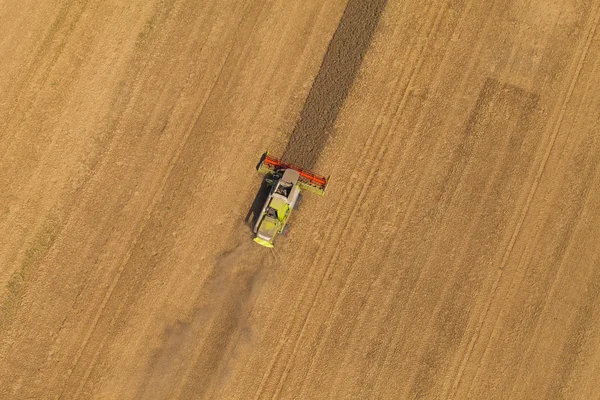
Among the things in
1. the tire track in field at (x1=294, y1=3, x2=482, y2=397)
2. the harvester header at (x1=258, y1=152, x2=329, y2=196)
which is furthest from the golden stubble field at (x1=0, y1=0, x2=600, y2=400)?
the harvester header at (x1=258, y1=152, x2=329, y2=196)

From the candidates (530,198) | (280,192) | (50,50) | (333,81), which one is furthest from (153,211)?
(530,198)

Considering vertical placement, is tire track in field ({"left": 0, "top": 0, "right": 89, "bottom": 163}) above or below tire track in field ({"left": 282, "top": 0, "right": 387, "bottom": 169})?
below

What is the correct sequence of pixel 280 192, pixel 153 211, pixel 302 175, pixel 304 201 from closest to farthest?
pixel 280 192 → pixel 302 175 → pixel 153 211 → pixel 304 201

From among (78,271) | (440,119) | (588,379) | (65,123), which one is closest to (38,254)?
(78,271)

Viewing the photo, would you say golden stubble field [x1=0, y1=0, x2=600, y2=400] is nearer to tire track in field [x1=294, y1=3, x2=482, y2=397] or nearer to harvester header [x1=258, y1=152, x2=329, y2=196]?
tire track in field [x1=294, y1=3, x2=482, y2=397]

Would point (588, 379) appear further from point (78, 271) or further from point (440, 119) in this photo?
point (78, 271)

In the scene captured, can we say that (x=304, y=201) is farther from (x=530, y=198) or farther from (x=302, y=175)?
(x=530, y=198)
